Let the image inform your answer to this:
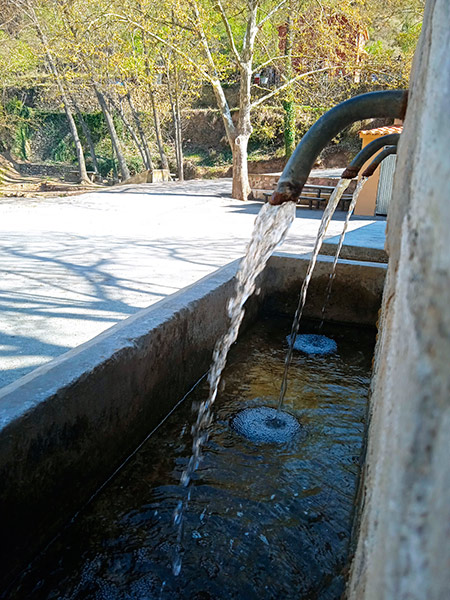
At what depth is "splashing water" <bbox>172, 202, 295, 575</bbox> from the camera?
1.79m

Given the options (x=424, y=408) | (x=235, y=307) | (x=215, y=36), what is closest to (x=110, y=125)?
(x=215, y=36)

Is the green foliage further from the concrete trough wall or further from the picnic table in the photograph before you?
the concrete trough wall

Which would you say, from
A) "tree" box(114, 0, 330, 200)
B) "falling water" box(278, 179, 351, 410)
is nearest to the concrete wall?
"falling water" box(278, 179, 351, 410)

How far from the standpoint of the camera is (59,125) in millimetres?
29750

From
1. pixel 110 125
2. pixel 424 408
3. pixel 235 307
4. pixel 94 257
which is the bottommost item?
pixel 94 257

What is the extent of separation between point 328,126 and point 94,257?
5.72 meters

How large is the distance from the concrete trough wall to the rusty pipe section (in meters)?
1.13

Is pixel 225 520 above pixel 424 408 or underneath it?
underneath

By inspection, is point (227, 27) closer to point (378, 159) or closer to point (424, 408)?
point (378, 159)

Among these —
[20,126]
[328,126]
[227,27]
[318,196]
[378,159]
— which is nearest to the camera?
[328,126]

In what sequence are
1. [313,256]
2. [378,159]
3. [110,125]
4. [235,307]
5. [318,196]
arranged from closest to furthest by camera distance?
[378,159] → [313,256] → [235,307] → [318,196] → [110,125]

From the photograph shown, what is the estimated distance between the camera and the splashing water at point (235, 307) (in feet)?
5.86

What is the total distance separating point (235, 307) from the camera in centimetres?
369

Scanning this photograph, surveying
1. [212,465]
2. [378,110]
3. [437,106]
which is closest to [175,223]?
[212,465]
